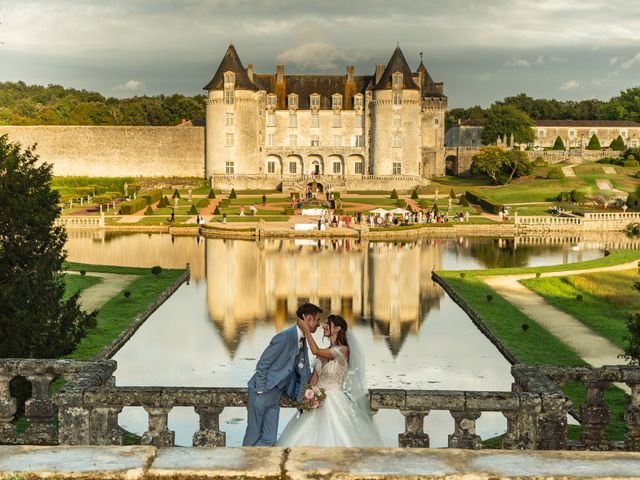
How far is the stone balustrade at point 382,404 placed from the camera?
7773 millimetres

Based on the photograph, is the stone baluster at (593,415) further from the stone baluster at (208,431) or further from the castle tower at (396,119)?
the castle tower at (396,119)

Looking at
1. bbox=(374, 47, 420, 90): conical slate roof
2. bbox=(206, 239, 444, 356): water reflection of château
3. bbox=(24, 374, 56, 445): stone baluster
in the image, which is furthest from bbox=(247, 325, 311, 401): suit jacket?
bbox=(374, 47, 420, 90): conical slate roof

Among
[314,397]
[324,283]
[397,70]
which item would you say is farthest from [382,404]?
[397,70]

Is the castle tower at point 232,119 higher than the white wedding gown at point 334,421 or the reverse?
higher

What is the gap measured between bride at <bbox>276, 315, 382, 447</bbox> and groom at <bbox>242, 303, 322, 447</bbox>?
12 centimetres

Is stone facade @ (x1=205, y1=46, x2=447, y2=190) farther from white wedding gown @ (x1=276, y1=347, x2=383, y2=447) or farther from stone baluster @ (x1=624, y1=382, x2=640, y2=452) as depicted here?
white wedding gown @ (x1=276, y1=347, x2=383, y2=447)

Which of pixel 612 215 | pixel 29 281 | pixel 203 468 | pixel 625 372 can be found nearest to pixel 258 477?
pixel 203 468

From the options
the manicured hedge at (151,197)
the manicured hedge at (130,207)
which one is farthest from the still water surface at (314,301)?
the manicured hedge at (151,197)

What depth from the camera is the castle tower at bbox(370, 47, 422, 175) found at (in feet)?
259

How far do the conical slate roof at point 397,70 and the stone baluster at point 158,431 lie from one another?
238ft

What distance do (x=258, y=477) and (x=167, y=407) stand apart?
11.0 ft

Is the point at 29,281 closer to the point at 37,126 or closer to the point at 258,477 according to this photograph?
the point at 258,477

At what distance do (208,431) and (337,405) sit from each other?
1.24 metres

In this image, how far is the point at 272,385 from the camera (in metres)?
8.16
